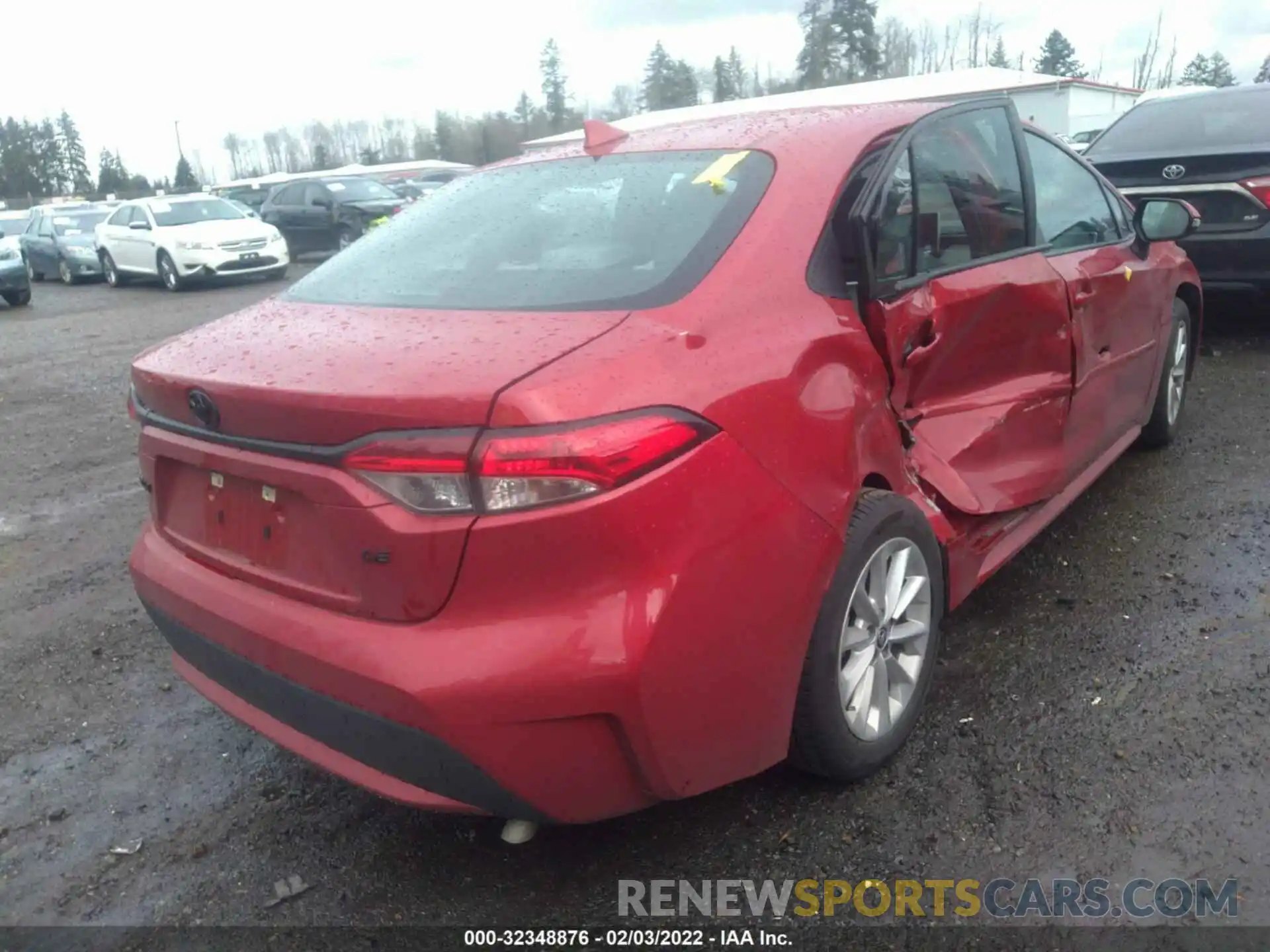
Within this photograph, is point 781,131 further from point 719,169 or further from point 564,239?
point 564,239

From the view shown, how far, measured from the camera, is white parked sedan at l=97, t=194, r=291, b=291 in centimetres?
1727

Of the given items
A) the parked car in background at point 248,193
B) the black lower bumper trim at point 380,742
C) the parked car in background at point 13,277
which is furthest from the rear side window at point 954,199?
the parked car in background at point 248,193

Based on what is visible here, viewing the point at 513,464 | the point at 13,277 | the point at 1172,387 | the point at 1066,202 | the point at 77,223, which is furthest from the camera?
the point at 77,223

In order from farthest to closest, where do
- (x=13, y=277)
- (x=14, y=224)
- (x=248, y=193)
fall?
(x=248, y=193)
(x=14, y=224)
(x=13, y=277)

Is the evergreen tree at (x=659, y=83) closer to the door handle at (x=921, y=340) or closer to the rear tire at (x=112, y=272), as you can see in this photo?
the rear tire at (x=112, y=272)

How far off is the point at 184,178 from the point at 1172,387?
76094 millimetres

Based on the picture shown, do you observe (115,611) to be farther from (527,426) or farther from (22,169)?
(22,169)

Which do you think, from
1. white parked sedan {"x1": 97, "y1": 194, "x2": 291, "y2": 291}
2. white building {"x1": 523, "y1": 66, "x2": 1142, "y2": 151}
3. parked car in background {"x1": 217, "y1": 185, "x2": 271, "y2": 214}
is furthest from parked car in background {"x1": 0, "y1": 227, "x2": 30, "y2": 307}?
parked car in background {"x1": 217, "y1": 185, "x2": 271, "y2": 214}

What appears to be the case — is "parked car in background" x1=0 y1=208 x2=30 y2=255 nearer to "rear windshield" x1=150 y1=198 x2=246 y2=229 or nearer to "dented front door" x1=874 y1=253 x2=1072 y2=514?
"rear windshield" x1=150 y1=198 x2=246 y2=229

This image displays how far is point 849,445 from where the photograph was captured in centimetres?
251

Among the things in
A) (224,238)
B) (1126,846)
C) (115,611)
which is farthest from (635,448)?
(224,238)

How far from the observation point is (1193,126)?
723 cm

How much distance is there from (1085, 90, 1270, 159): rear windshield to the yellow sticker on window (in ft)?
17.2

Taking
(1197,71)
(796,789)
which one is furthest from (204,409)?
(1197,71)
